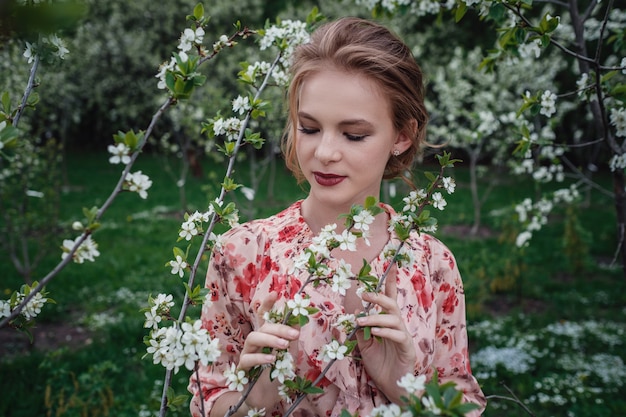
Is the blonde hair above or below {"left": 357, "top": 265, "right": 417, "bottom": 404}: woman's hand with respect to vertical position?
above

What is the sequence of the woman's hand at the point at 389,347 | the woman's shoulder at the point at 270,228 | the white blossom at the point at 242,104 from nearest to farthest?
the woman's hand at the point at 389,347
the white blossom at the point at 242,104
the woman's shoulder at the point at 270,228

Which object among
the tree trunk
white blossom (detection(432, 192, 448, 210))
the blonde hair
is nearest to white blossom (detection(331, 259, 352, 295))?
white blossom (detection(432, 192, 448, 210))

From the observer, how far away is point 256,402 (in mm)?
1330

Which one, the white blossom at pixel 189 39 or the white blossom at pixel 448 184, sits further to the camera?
the white blossom at pixel 448 184

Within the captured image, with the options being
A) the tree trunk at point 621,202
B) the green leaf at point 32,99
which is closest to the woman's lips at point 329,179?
the green leaf at point 32,99

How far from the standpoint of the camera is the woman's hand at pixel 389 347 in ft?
4.00

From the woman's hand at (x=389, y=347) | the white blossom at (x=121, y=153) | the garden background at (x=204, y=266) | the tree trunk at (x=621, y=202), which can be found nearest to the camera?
the white blossom at (x=121, y=153)

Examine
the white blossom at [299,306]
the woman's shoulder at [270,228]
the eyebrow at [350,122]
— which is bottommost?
the white blossom at [299,306]

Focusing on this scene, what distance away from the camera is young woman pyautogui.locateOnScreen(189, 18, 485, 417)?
1.44m

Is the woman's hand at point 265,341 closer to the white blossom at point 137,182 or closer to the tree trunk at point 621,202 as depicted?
the white blossom at point 137,182

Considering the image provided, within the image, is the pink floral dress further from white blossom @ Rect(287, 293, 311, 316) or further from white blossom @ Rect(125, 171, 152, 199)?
white blossom @ Rect(125, 171, 152, 199)

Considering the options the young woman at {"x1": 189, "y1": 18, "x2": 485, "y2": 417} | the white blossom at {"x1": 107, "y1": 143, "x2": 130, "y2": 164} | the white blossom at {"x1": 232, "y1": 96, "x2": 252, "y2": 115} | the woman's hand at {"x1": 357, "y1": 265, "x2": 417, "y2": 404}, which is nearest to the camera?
the white blossom at {"x1": 107, "y1": 143, "x2": 130, "y2": 164}

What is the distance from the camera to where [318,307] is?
58.8 inches

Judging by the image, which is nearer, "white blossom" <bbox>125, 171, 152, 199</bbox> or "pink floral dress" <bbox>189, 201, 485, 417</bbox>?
"white blossom" <bbox>125, 171, 152, 199</bbox>
